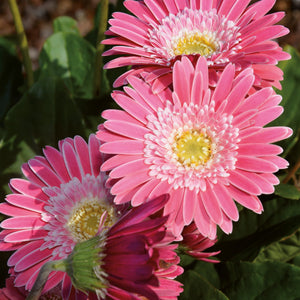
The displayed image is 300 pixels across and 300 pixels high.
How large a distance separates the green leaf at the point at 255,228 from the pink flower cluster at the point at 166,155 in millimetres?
240

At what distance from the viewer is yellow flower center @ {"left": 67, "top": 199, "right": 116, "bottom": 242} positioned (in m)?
0.70

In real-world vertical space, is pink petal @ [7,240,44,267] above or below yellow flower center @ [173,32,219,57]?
below

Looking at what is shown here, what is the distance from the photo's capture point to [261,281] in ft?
2.51

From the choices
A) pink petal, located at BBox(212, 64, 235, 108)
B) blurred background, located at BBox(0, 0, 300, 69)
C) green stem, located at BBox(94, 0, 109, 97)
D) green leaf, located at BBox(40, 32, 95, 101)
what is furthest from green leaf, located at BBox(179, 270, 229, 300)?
blurred background, located at BBox(0, 0, 300, 69)

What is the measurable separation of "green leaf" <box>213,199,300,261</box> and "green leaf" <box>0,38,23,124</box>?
0.67m

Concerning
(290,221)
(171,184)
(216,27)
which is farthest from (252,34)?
(290,221)

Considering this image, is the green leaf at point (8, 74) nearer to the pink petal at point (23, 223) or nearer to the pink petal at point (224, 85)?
the pink petal at point (23, 223)

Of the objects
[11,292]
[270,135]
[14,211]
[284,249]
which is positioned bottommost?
[284,249]

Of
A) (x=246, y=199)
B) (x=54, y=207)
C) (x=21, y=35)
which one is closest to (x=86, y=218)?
(x=54, y=207)

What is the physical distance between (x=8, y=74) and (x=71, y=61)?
0.67 feet

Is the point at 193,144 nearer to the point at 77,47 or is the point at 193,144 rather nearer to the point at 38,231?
the point at 38,231

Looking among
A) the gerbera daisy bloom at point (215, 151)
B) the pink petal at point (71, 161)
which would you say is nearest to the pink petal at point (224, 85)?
the gerbera daisy bloom at point (215, 151)

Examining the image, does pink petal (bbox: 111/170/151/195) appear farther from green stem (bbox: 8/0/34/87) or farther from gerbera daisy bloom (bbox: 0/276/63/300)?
green stem (bbox: 8/0/34/87)

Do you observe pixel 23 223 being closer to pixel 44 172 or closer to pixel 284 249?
pixel 44 172
